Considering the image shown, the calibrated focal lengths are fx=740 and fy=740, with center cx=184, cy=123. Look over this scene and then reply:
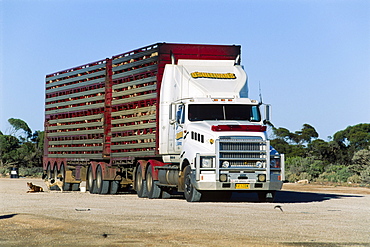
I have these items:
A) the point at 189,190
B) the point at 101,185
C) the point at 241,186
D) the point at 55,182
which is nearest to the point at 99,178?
the point at 101,185

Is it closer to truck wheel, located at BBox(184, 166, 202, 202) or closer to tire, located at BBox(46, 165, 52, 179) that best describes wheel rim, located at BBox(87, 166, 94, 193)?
tire, located at BBox(46, 165, 52, 179)

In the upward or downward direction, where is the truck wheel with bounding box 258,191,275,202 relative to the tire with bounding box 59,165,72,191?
downward

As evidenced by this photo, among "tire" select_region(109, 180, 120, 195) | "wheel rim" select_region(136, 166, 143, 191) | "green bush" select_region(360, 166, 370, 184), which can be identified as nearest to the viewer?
"wheel rim" select_region(136, 166, 143, 191)

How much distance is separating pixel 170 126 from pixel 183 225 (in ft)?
32.2

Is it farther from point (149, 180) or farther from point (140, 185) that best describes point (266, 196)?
point (140, 185)

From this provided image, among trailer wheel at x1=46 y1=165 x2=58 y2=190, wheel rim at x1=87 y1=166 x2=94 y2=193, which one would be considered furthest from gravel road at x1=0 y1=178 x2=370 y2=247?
trailer wheel at x1=46 y1=165 x2=58 y2=190

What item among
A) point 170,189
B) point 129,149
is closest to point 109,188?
point 129,149

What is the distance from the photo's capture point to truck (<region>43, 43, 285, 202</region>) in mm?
21781

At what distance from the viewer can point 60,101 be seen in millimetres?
34125

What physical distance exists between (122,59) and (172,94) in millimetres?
4726

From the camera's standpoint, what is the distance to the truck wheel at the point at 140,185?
2656 cm

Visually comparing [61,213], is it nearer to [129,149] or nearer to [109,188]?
[129,149]

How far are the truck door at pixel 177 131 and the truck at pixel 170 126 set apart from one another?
0.03 m

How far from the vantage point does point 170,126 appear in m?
24.2
